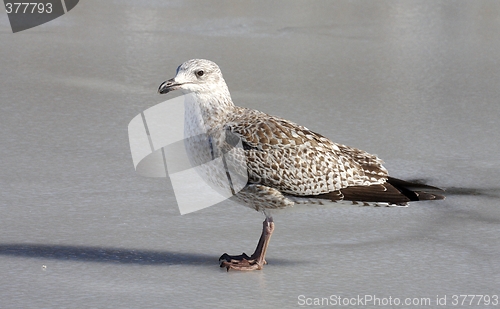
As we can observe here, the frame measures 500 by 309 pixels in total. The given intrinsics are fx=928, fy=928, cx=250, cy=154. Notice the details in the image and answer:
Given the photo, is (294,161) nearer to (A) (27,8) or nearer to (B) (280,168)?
(B) (280,168)

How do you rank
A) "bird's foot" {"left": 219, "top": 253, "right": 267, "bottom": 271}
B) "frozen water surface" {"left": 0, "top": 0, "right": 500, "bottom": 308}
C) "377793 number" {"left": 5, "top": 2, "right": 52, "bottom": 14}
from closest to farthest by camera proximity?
1. "frozen water surface" {"left": 0, "top": 0, "right": 500, "bottom": 308}
2. "bird's foot" {"left": 219, "top": 253, "right": 267, "bottom": 271}
3. "377793 number" {"left": 5, "top": 2, "right": 52, "bottom": 14}

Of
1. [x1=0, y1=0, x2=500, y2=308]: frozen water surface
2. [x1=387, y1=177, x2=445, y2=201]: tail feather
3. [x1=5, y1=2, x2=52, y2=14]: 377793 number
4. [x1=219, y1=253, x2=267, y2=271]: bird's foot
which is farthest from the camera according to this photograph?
[x1=5, y1=2, x2=52, y2=14]: 377793 number

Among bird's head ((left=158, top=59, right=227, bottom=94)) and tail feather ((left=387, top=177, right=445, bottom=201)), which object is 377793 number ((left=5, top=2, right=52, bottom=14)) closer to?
bird's head ((left=158, top=59, right=227, bottom=94))

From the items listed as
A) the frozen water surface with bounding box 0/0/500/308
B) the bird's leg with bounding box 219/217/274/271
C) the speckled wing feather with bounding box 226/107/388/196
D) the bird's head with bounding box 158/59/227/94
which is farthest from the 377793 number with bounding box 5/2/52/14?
the bird's leg with bounding box 219/217/274/271

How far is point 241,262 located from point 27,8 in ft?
23.2

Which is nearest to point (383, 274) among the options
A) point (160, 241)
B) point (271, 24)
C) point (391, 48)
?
point (160, 241)

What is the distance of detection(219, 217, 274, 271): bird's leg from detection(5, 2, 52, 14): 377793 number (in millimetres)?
6677

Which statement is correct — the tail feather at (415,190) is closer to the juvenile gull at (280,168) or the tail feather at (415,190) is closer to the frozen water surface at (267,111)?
the juvenile gull at (280,168)

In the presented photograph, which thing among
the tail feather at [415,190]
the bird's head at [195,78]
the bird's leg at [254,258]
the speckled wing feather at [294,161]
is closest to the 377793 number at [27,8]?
the bird's head at [195,78]

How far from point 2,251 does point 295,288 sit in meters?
1.47

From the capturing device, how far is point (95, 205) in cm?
525

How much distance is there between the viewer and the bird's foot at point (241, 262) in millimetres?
4418

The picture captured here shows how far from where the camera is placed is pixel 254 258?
4516 millimetres

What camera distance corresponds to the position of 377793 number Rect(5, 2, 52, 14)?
10.5 metres
